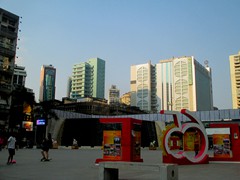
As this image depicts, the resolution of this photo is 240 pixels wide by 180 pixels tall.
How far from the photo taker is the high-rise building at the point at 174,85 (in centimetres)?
14875

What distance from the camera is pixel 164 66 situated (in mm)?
161375

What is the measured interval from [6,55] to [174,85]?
11924 centimetres

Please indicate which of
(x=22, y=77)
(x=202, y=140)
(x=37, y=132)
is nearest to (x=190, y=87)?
(x=22, y=77)

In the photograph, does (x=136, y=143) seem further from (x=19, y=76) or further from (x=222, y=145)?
(x=19, y=76)

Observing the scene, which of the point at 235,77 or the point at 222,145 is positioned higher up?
the point at 235,77

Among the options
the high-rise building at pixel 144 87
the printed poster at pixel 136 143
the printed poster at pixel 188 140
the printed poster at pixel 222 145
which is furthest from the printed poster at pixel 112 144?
the high-rise building at pixel 144 87

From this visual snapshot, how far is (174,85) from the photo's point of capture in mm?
156500

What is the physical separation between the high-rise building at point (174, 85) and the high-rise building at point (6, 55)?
11081 centimetres

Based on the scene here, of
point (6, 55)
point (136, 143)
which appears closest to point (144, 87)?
point (6, 55)

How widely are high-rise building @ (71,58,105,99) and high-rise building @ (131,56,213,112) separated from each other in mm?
21170

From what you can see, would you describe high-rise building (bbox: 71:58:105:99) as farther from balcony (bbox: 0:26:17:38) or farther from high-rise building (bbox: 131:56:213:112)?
balcony (bbox: 0:26:17:38)

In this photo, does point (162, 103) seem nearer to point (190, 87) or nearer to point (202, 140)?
point (190, 87)

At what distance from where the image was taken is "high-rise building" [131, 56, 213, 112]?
148750 mm

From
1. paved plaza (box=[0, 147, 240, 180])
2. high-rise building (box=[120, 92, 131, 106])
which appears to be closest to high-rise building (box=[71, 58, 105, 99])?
high-rise building (box=[120, 92, 131, 106])
